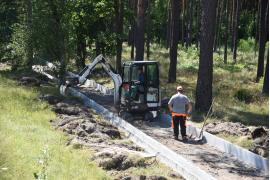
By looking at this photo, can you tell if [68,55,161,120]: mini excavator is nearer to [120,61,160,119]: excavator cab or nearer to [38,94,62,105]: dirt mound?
[120,61,160,119]: excavator cab

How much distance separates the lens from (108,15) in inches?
1428

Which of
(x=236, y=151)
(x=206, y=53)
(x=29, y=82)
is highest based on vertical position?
(x=206, y=53)

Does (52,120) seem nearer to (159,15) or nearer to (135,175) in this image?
(135,175)

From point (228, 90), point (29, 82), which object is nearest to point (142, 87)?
point (228, 90)

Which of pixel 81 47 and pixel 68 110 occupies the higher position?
pixel 81 47

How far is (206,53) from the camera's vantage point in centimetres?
2062

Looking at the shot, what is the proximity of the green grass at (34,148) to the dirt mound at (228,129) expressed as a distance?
516 centimetres

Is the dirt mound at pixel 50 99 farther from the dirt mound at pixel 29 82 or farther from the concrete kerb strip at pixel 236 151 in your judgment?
the concrete kerb strip at pixel 236 151

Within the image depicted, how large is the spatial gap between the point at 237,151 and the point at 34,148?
561 centimetres

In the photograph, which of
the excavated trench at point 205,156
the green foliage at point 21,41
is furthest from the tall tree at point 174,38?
the excavated trench at point 205,156

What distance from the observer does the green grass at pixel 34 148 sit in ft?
34.5

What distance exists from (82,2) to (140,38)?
9.67m

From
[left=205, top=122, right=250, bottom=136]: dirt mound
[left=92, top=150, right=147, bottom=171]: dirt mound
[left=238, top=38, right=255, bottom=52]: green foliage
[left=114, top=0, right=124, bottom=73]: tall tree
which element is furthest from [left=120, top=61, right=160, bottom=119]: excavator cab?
[left=238, top=38, right=255, bottom=52]: green foliage

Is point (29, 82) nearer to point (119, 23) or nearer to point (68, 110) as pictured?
point (119, 23)
